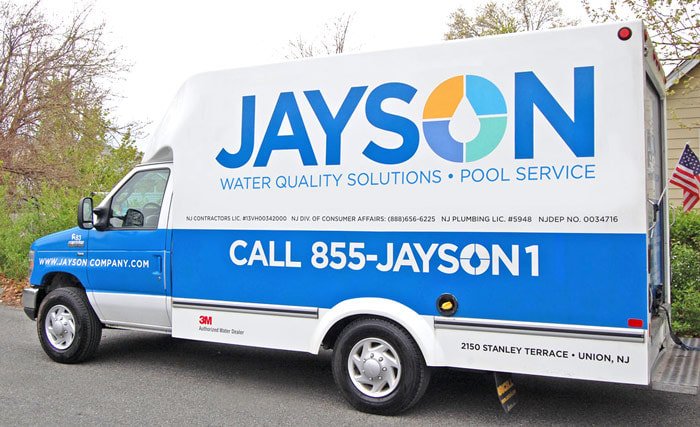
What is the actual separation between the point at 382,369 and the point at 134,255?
273 cm

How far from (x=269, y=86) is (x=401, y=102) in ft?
4.04

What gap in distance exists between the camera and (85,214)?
6.76m

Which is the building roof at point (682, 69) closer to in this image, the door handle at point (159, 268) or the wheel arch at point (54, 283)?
the door handle at point (159, 268)

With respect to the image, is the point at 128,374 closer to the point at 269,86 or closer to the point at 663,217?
the point at 269,86

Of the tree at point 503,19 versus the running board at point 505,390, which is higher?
the tree at point 503,19

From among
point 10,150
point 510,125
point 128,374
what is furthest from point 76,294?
point 10,150

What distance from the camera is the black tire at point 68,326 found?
676cm

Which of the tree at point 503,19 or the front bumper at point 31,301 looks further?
the tree at point 503,19

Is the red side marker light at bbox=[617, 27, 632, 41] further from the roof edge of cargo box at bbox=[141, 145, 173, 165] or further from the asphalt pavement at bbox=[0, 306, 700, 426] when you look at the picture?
the roof edge of cargo box at bbox=[141, 145, 173, 165]

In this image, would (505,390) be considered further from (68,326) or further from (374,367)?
(68,326)

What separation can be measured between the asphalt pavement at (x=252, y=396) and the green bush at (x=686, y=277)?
1734mm

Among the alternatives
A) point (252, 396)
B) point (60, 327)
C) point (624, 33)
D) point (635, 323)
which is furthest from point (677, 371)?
point (60, 327)

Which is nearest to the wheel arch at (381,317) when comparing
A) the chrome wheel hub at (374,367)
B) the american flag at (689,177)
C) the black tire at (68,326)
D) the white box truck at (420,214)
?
the white box truck at (420,214)

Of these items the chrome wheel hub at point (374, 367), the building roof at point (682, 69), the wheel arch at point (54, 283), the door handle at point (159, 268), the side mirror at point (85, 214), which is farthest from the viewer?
the building roof at point (682, 69)
